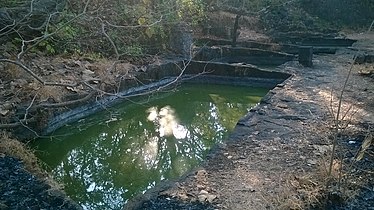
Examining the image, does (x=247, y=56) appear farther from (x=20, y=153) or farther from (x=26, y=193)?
(x=26, y=193)

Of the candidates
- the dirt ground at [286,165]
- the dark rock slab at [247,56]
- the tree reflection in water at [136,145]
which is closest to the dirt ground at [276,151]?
the dirt ground at [286,165]

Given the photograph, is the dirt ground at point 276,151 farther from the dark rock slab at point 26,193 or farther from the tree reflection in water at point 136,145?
the tree reflection in water at point 136,145

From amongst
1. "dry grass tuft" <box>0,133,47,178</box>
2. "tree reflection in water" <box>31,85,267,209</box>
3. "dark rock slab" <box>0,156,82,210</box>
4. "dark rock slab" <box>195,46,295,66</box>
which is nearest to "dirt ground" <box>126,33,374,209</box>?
"dark rock slab" <box>0,156,82,210</box>

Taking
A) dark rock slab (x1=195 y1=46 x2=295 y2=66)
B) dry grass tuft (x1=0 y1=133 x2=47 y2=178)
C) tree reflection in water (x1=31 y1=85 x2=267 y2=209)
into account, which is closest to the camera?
dry grass tuft (x1=0 y1=133 x2=47 y2=178)

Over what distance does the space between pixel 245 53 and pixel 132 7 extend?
338 cm

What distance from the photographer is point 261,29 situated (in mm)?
15523

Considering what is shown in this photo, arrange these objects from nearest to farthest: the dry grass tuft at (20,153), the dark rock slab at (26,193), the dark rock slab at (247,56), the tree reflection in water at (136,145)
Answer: the dark rock slab at (26,193)
the dry grass tuft at (20,153)
the tree reflection in water at (136,145)
the dark rock slab at (247,56)

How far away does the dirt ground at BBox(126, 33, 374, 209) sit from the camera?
Answer: 3683mm

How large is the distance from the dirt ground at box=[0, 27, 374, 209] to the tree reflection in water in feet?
2.35

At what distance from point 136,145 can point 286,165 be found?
2.72 meters

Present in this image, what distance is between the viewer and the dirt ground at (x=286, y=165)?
3.68 m

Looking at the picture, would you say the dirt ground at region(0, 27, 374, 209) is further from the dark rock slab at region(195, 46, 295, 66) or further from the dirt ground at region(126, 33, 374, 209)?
the dark rock slab at region(195, 46, 295, 66)

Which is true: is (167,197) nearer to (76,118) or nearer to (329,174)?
(329,174)

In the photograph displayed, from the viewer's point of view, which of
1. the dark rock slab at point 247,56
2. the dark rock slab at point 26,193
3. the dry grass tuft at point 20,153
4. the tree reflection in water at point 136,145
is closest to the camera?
the dark rock slab at point 26,193
